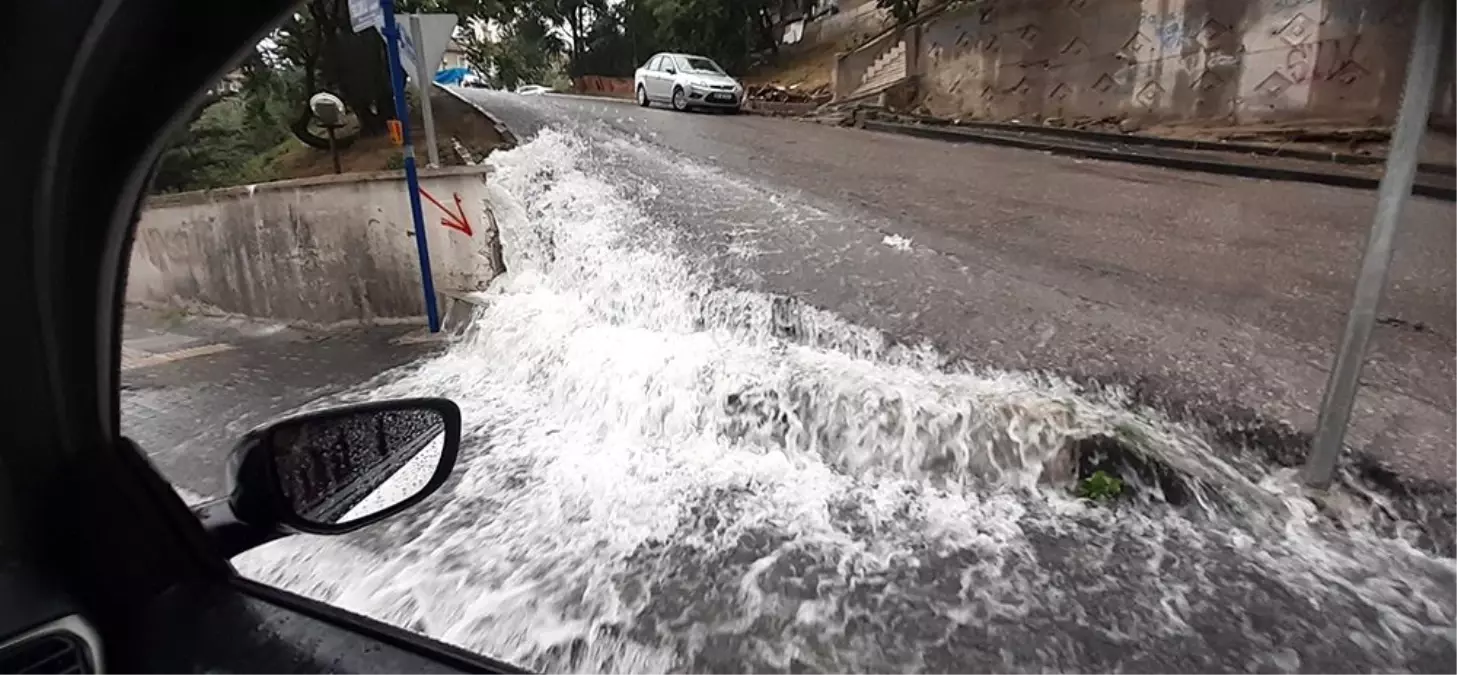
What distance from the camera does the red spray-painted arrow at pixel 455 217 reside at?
750 centimetres

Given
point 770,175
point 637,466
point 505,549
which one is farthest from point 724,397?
point 770,175

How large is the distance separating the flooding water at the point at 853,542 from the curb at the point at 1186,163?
7075 mm

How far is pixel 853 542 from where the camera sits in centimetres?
383

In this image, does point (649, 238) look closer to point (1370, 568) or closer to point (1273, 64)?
point (1370, 568)

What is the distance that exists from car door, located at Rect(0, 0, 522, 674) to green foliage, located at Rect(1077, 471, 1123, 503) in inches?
141

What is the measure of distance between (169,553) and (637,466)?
3.47 meters

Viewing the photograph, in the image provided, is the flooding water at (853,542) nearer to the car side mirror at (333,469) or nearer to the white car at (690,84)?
the car side mirror at (333,469)

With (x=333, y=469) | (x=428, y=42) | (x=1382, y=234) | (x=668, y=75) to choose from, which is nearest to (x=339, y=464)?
(x=333, y=469)

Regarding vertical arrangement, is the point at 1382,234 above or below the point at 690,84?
below

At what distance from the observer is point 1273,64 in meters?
11.5

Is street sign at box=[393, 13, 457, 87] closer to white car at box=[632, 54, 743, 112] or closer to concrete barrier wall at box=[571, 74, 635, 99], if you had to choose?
white car at box=[632, 54, 743, 112]

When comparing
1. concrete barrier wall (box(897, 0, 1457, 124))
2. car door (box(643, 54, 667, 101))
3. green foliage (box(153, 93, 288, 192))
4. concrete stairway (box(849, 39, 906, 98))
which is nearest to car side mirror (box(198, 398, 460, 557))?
green foliage (box(153, 93, 288, 192))

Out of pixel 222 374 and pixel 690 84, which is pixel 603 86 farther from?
pixel 222 374

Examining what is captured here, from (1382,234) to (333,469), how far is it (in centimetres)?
407
